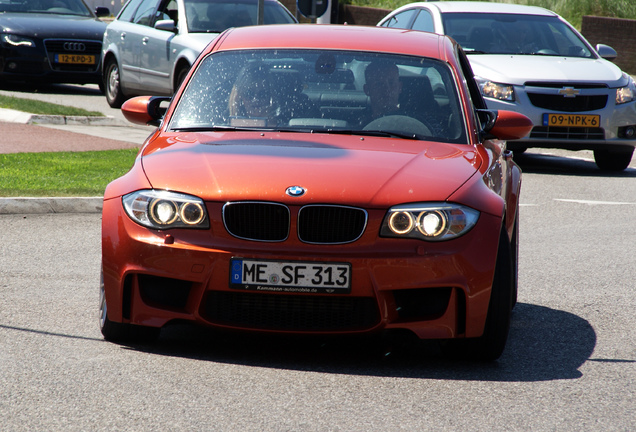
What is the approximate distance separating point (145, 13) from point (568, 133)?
6.97 meters

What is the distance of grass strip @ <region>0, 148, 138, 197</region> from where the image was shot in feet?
30.2

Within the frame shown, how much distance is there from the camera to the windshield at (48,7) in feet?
62.3

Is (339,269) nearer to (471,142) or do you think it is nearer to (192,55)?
(471,142)

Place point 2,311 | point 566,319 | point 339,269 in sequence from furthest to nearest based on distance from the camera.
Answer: point 566,319 < point 2,311 < point 339,269

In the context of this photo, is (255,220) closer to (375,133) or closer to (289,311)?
(289,311)

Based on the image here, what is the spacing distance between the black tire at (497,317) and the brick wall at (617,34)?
73.0 feet

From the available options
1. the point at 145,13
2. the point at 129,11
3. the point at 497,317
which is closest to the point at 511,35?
the point at 145,13

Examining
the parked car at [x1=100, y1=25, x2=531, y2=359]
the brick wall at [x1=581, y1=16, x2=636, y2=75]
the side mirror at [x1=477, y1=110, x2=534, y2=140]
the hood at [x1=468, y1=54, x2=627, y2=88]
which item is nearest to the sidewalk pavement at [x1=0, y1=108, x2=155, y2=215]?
the side mirror at [x1=477, y1=110, x2=534, y2=140]

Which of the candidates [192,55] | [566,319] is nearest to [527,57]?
[192,55]

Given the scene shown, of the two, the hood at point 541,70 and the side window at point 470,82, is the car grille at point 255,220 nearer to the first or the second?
the side window at point 470,82

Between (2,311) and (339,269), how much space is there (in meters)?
1.99

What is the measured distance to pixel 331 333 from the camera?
4758 mm

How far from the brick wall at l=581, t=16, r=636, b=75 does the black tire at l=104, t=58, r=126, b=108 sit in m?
13.0

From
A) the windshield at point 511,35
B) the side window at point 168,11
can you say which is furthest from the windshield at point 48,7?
the windshield at point 511,35
